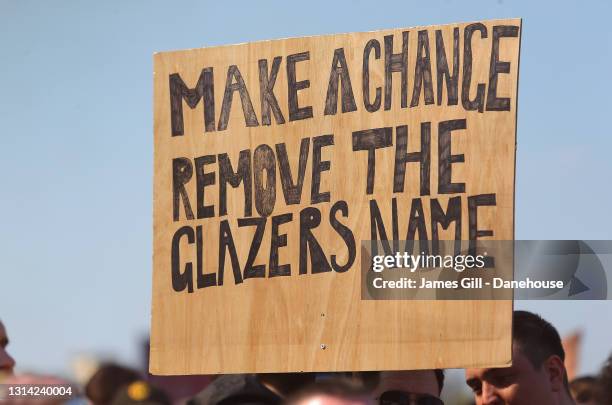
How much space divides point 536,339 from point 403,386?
24.9 inches

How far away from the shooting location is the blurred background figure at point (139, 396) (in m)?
3.24

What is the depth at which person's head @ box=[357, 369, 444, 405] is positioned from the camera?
359 cm

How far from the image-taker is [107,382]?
3412 mm

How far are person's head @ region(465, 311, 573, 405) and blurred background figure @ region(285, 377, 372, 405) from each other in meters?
1.12

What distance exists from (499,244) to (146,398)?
3.74 ft

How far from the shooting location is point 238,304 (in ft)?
11.5

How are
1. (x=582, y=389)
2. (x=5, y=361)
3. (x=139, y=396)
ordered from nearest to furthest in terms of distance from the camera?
(x=139, y=396), (x=5, y=361), (x=582, y=389)

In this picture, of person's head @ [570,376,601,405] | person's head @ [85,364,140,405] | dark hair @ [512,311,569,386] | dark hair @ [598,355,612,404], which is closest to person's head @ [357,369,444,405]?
dark hair @ [512,311,569,386]

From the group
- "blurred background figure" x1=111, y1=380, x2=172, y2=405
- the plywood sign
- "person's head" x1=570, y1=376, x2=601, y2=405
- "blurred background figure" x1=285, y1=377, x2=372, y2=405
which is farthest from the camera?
"person's head" x1=570, y1=376, x2=601, y2=405

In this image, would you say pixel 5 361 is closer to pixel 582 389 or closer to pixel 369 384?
pixel 369 384

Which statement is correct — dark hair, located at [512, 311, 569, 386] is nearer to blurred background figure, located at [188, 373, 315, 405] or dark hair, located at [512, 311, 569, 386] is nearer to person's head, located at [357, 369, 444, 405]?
person's head, located at [357, 369, 444, 405]

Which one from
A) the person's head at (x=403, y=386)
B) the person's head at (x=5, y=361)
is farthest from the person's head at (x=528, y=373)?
the person's head at (x=5, y=361)

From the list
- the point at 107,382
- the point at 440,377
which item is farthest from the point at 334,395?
the point at 440,377

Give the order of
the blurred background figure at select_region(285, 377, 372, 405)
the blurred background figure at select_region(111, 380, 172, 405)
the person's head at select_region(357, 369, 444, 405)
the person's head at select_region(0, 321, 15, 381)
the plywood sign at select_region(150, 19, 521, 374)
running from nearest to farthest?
the blurred background figure at select_region(285, 377, 372, 405) < the blurred background figure at select_region(111, 380, 172, 405) < the plywood sign at select_region(150, 19, 521, 374) < the person's head at select_region(357, 369, 444, 405) < the person's head at select_region(0, 321, 15, 381)
